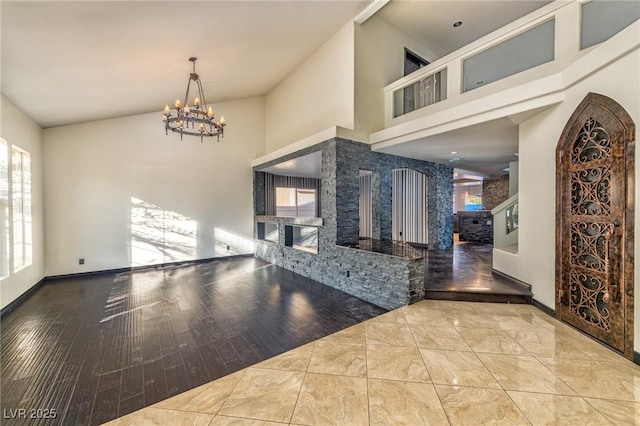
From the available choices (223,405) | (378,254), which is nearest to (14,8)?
(223,405)

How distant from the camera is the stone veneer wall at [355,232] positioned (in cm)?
379

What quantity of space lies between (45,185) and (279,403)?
21.7 ft

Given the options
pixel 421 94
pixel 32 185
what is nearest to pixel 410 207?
pixel 421 94

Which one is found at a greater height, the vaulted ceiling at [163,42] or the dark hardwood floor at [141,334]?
the vaulted ceiling at [163,42]

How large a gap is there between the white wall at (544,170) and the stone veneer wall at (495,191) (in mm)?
7033

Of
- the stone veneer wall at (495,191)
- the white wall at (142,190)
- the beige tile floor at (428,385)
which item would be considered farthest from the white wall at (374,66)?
the stone veneer wall at (495,191)

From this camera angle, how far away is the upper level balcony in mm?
2744

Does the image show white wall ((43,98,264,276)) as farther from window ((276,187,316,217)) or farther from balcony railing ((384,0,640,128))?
balcony railing ((384,0,640,128))

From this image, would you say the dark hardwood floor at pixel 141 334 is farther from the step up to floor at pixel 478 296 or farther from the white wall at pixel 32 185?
the step up to floor at pixel 478 296

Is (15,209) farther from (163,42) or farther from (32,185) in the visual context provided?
(163,42)

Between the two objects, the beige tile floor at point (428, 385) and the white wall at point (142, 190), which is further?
the white wall at point (142, 190)

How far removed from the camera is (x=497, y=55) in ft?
12.6

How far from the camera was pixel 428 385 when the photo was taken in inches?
79.8

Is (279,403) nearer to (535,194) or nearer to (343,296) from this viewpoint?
(343,296)
